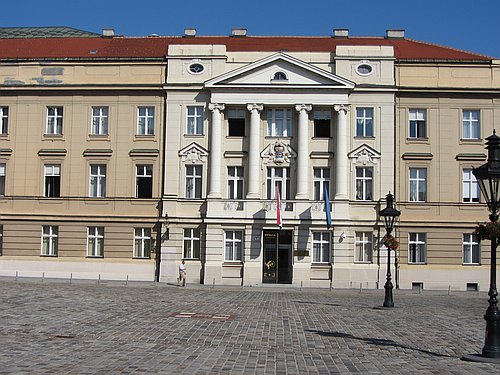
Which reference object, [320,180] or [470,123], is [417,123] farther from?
[320,180]

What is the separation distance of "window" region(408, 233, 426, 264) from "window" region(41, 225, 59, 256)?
22.4 m

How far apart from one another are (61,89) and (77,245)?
33.3 feet

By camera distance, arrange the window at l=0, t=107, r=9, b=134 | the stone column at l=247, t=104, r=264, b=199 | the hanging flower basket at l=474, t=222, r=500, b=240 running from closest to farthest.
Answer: the hanging flower basket at l=474, t=222, r=500, b=240 → the stone column at l=247, t=104, r=264, b=199 → the window at l=0, t=107, r=9, b=134

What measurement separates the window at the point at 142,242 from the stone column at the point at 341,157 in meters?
12.1

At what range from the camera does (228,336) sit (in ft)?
57.4

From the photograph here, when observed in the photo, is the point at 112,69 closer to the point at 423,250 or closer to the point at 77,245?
the point at 77,245

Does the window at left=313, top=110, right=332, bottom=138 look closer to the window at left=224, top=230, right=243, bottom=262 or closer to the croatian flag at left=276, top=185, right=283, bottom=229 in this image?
the croatian flag at left=276, top=185, right=283, bottom=229

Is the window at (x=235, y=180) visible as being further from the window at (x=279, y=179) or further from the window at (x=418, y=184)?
the window at (x=418, y=184)

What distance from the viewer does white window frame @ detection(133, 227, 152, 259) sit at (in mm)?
45375

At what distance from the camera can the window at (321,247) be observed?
4428 cm

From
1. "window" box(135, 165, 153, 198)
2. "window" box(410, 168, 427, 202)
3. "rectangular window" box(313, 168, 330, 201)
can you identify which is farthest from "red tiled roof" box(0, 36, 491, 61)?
"rectangular window" box(313, 168, 330, 201)

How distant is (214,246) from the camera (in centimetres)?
4425

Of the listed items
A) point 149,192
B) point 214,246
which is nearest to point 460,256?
point 214,246

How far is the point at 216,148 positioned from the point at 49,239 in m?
12.2
